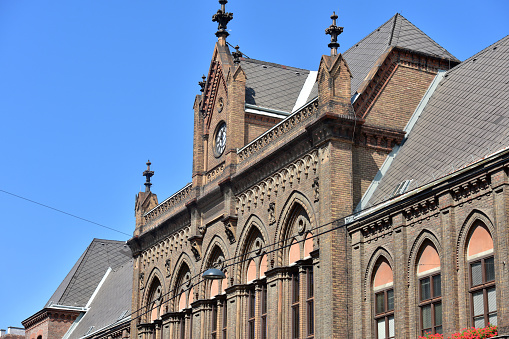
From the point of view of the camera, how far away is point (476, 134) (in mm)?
33656

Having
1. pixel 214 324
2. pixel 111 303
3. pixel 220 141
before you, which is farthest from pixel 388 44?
pixel 111 303

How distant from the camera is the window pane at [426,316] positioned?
102 ft

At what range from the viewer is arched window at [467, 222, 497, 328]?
28.7m

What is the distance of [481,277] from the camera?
29297 millimetres

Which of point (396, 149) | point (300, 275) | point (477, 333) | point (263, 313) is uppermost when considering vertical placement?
point (396, 149)

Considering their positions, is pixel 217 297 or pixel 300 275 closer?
pixel 300 275

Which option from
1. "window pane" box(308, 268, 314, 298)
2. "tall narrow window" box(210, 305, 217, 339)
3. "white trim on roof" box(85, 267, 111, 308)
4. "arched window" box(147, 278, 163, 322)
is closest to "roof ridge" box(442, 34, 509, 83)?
"window pane" box(308, 268, 314, 298)

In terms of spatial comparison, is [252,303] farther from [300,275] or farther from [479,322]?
[479,322]

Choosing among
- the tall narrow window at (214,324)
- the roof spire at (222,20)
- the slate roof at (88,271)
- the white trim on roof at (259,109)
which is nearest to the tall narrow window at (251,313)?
the tall narrow window at (214,324)

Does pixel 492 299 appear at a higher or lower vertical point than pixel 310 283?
lower

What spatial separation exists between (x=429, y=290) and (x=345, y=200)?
5520 mm

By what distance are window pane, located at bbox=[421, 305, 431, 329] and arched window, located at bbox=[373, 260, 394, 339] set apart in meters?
1.57

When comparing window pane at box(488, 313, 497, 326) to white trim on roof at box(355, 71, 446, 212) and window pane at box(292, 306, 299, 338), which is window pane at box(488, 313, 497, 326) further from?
window pane at box(292, 306, 299, 338)

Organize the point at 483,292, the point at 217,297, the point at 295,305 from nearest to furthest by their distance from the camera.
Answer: the point at 483,292
the point at 295,305
the point at 217,297
